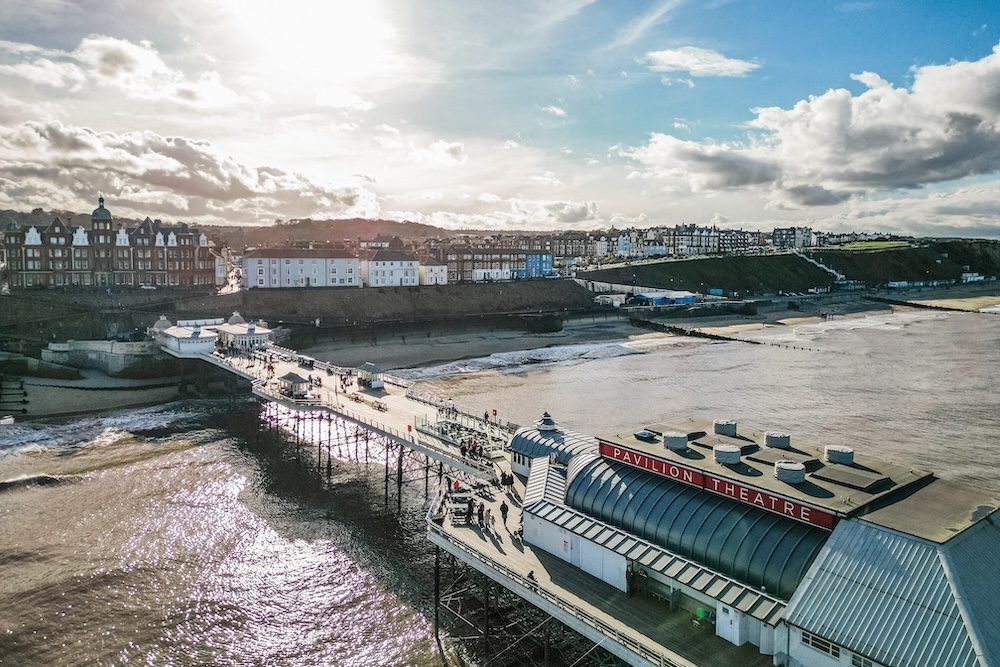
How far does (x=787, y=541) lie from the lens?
20078 mm

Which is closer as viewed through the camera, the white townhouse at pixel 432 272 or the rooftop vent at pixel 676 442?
the rooftop vent at pixel 676 442

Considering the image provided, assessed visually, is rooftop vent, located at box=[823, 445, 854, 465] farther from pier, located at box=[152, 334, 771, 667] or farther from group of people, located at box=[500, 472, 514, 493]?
group of people, located at box=[500, 472, 514, 493]

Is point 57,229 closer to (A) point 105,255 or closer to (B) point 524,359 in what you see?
(A) point 105,255

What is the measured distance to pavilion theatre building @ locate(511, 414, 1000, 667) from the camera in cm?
1656

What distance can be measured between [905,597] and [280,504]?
33.6 metres

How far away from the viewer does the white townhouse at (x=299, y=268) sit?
4173 inches

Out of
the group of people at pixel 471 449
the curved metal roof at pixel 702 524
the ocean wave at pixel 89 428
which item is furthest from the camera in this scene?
the ocean wave at pixel 89 428

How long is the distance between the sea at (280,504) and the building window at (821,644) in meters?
12.6

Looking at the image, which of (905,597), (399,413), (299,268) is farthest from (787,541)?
(299,268)

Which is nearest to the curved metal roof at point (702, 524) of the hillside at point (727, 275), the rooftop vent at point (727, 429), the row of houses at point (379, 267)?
the rooftop vent at point (727, 429)

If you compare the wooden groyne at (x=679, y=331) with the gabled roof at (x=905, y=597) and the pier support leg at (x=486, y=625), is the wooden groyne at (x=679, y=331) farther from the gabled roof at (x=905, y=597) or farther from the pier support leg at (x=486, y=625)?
the gabled roof at (x=905, y=597)

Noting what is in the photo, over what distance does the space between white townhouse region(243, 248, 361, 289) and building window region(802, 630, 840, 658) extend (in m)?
101

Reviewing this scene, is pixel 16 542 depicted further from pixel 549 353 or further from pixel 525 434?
pixel 549 353

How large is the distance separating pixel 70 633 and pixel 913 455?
50295 millimetres
